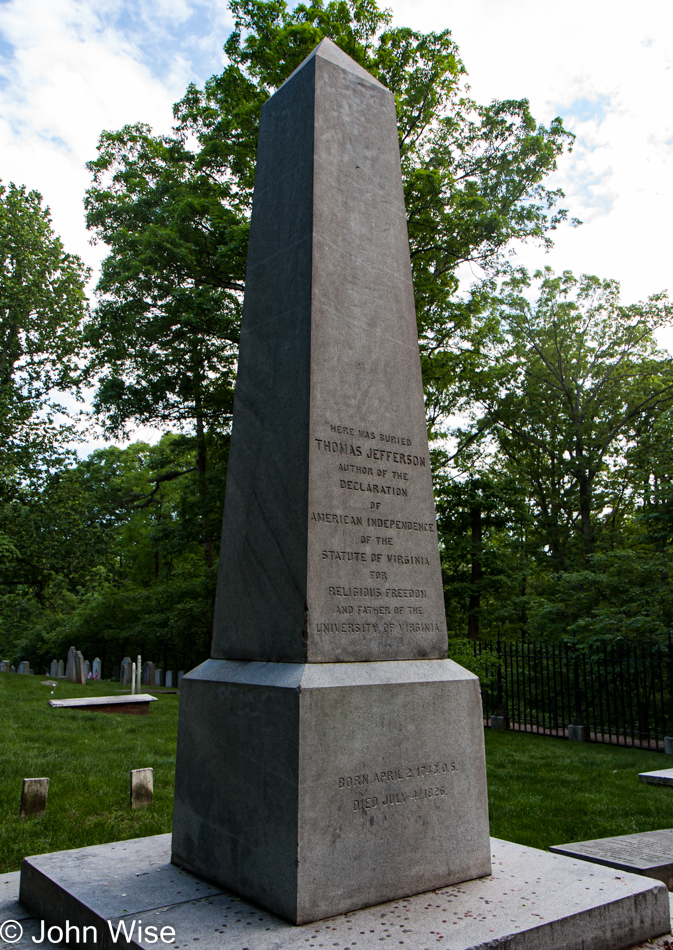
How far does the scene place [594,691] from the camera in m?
15.8

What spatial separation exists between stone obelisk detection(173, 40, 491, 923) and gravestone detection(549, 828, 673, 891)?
1125 mm

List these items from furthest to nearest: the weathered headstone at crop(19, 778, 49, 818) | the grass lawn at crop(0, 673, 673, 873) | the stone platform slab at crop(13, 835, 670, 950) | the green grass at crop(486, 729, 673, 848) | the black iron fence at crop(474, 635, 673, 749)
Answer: the black iron fence at crop(474, 635, 673, 749) → the green grass at crop(486, 729, 673, 848) → the weathered headstone at crop(19, 778, 49, 818) → the grass lawn at crop(0, 673, 673, 873) → the stone platform slab at crop(13, 835, 670, 950)

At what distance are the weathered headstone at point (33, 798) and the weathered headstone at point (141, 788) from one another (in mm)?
765

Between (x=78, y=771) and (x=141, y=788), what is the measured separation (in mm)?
1964

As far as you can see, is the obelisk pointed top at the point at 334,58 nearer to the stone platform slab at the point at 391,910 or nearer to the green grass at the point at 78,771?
the stone platform slab at the point at 391,910

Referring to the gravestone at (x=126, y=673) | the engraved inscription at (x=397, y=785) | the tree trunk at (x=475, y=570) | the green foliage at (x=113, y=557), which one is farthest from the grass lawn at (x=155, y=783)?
the gravestone at (x=126, y=673)

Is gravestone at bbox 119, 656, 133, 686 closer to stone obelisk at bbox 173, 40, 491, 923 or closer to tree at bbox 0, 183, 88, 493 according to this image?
tree at bbox 0, 183, 88, 493

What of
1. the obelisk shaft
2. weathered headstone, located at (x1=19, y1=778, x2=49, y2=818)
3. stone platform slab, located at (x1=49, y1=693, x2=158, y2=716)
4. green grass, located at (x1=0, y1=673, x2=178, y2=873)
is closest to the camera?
the obelisk shaft

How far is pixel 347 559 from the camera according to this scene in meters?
3.69

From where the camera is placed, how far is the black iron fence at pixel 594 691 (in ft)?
46.2

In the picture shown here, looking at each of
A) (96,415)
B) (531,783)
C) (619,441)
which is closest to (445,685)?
(531,783)

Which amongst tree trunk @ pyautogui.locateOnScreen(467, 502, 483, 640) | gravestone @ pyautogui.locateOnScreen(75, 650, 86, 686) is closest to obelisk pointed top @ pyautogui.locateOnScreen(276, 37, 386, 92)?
tree trunk @ pyautogui.locateOnScreen(467, 502, 483, 640)

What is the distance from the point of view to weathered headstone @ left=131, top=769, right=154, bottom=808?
657 centimetres

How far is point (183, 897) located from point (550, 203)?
58.6 ft
